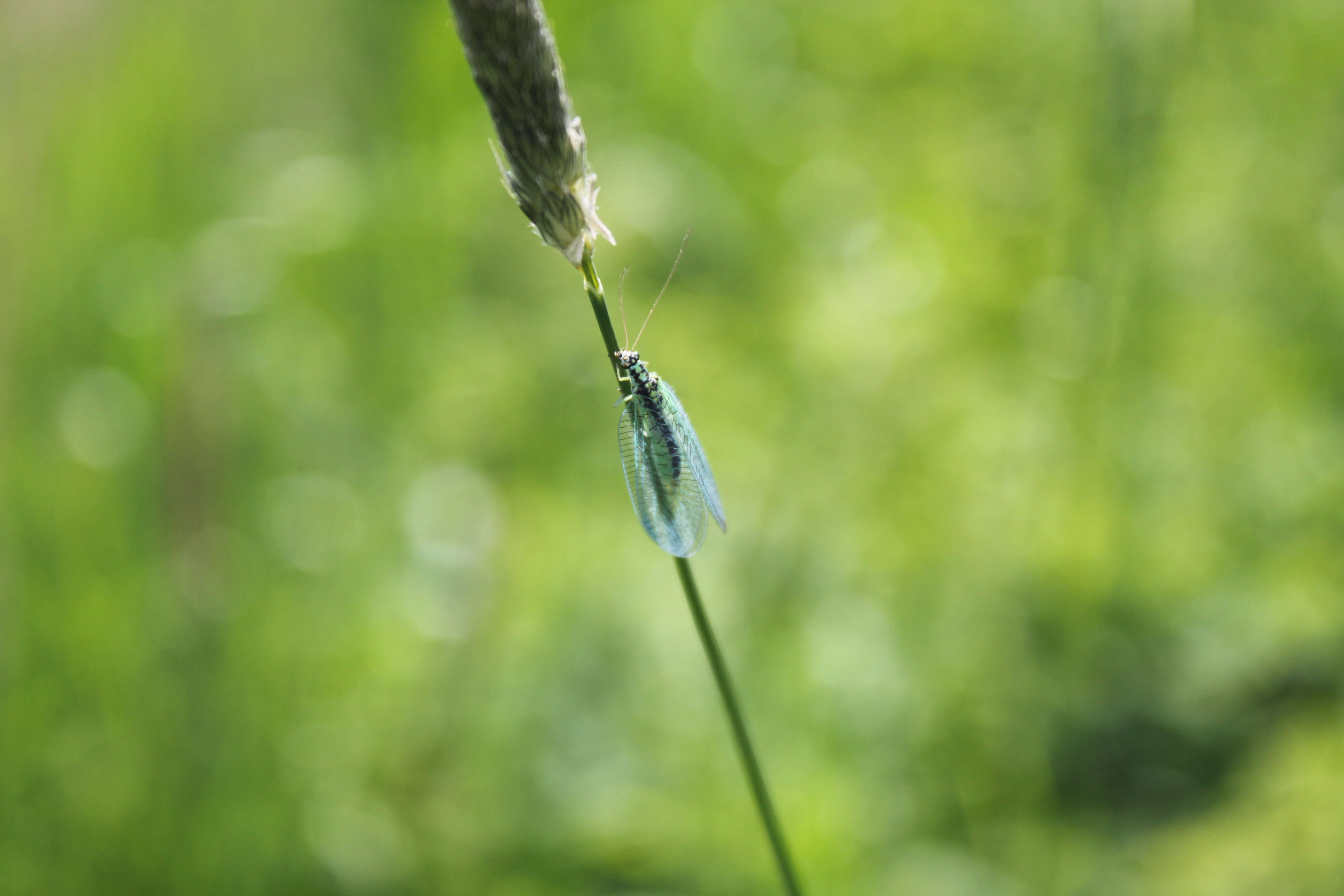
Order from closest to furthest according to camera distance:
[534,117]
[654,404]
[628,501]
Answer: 1. [534,117]
2. [654,404]
3. [628,501]

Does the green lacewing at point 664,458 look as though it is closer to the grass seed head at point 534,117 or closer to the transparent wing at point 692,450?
the transparent wing at point 692,450

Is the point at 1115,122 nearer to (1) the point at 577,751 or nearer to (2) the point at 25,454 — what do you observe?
(1) the point at 577,751

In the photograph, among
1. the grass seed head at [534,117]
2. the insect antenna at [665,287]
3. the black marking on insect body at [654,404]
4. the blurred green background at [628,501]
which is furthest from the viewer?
the blurred green background at [628,501]

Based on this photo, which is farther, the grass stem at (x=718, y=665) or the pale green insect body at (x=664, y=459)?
the pale green insect body at (x=664, y=459)

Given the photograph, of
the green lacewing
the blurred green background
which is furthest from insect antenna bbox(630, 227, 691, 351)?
the blurred green background

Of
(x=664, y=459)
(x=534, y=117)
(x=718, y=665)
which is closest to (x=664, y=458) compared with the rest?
(x=664, y=459)

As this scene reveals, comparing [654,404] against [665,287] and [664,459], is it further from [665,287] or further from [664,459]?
[665,287]

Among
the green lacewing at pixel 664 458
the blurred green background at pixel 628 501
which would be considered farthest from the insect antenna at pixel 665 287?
the blurred green background at pixel 628 501
